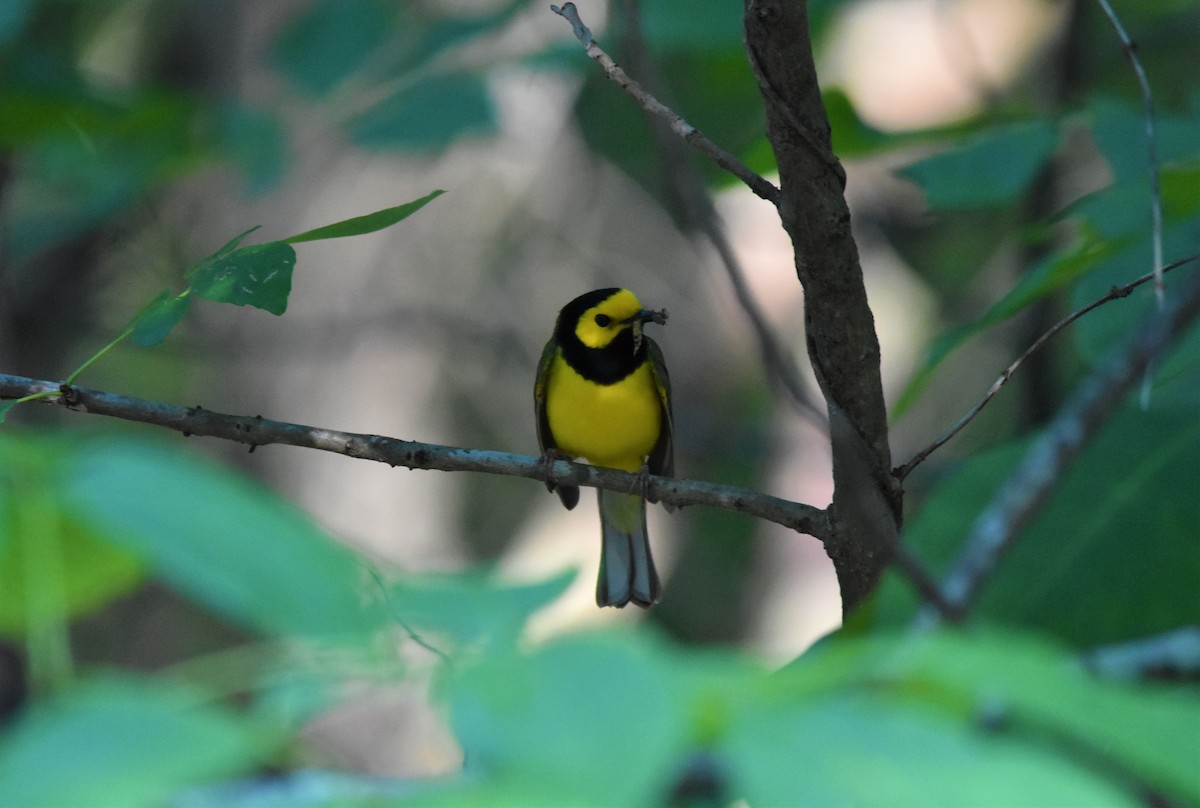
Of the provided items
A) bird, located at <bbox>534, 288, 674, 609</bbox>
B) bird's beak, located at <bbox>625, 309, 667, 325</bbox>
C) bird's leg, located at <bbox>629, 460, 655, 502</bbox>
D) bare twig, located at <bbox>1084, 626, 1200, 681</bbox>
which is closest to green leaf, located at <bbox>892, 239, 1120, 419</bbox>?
bird's leg, located at <bbox>629, 460, 655, 502</bbox>

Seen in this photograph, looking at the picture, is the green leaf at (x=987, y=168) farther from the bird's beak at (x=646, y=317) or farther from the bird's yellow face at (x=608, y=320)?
the bird's yellow face at (x=608, y=320)

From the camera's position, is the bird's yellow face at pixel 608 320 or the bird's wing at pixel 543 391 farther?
the bird's wing at pixel 543 391

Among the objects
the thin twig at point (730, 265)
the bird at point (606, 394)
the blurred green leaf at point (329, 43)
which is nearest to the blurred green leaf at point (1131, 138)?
the thin twig at point (730, 265)

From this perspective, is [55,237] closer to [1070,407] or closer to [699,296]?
[699,296]

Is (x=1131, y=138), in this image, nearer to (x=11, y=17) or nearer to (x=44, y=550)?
(x=44, y=550)

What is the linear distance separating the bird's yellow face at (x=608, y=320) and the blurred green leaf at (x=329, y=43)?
1.57 metres

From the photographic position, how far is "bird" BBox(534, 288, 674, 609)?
5391 mm

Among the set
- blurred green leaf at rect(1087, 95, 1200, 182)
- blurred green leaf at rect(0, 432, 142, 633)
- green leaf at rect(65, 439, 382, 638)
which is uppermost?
blurred green leaf at rect(1087, 95, 1200, 182)

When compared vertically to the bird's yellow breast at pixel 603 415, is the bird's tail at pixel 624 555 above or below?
below

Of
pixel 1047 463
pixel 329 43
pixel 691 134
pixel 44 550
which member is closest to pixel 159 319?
pixel 691 134

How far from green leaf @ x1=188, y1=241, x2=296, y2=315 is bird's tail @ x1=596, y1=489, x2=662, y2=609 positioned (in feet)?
12.4

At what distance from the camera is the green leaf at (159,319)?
2.02m

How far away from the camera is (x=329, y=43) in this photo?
5.71 meters

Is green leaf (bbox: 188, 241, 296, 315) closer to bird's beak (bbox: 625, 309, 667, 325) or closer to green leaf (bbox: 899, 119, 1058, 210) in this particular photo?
green leaf (bbox: 899, 119, 1058, 210)
